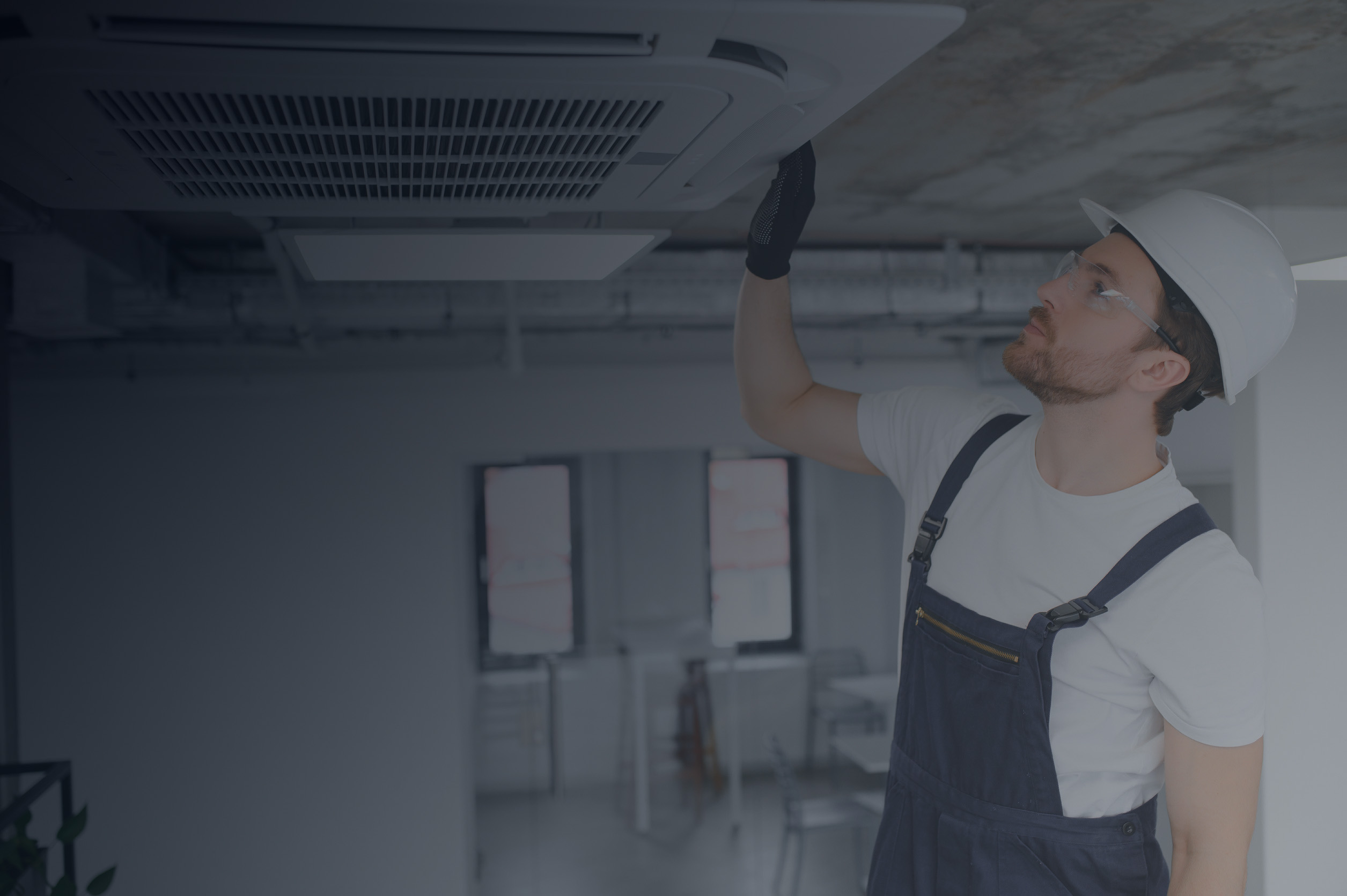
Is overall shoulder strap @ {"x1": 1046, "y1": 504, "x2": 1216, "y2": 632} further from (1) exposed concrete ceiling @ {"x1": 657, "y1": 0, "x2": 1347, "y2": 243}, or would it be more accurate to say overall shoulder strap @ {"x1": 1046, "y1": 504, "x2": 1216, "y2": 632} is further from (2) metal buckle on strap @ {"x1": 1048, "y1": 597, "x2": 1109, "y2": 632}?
A: (1) exposed concrete ceiling @ {"x1": 657, "y1": 0, "x2": 1347, "y2": 243}

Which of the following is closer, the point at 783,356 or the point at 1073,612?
the point at 1073,612

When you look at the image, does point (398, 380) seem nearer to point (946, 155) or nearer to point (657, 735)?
point (657, 735)

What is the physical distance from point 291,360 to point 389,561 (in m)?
1.18

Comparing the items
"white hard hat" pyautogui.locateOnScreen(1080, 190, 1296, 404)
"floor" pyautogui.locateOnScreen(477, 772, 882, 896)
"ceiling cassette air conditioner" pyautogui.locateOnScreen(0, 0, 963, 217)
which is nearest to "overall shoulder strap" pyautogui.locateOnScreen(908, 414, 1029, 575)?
"white hard hat" pyautogui.locateOnScreen(1080, 190, 1296, 404)

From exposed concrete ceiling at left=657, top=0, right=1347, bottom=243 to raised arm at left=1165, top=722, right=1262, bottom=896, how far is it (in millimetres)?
1243

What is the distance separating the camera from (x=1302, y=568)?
319 centimetres

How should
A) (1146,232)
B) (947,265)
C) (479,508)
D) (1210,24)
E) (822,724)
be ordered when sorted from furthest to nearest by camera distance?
1. (822,724)
2. (479,508)
3. (947,265)
4. (1210,24)
5. (1146,232)

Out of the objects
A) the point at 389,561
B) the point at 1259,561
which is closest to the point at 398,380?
the point at 389,561

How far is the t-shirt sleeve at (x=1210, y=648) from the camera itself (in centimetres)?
118

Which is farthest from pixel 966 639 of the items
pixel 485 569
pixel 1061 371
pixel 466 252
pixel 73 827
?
pixel 485 569

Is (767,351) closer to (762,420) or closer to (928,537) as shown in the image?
(762,420)

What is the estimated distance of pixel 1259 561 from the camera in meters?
3.14

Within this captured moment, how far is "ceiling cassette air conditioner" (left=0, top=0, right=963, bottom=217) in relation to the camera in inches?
26.0

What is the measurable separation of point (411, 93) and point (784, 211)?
2.18 ft
